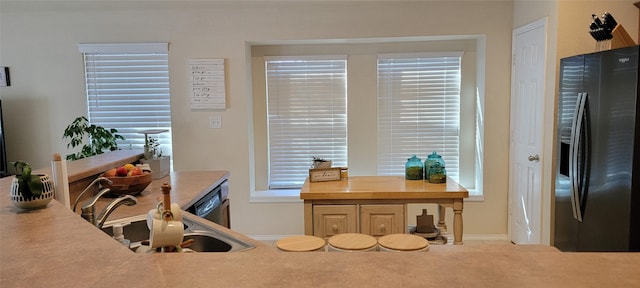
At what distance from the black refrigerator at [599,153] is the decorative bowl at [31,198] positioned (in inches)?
106

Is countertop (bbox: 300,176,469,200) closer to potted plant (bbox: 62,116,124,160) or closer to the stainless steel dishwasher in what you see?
the stainless steel dishwasher

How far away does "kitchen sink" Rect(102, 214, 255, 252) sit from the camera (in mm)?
1615

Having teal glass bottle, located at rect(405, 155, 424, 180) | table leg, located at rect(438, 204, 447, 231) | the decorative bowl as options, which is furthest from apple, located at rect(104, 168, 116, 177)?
table leg, located at rect(438, 204, 447, 231)

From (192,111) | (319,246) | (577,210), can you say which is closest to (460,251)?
(319,246)

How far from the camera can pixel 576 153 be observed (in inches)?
101

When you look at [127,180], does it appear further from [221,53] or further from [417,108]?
[417,108]

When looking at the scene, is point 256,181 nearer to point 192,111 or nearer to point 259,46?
point 192,111

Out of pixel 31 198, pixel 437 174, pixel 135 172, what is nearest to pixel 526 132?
pixel 437 174

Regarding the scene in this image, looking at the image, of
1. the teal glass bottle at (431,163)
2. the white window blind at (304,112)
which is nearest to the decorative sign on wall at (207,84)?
the white window blind at (304,112)

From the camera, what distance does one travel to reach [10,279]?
0.95m

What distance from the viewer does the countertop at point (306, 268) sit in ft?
2.99

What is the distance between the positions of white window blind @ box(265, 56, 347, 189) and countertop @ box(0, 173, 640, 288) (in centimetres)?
317

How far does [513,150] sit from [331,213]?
1.99 m

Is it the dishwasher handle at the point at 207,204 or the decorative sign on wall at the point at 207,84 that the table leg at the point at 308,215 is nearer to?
the dishwasher handle at the point at 207,204
